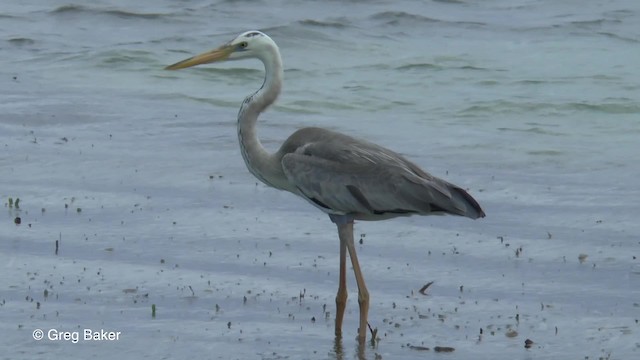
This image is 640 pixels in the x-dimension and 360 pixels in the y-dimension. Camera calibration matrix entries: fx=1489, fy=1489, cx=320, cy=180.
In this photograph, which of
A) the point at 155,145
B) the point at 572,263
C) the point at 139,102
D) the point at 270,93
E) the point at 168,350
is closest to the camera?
the point at 168,350

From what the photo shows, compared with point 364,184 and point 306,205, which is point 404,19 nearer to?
point 306,205

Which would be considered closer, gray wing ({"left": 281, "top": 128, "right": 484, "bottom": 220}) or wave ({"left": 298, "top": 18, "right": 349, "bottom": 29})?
gray wing ({"left": 281, "top": 128, "right": 484, "bottom": 220})

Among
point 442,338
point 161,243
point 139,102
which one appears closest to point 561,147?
point 139,102

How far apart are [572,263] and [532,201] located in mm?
1990

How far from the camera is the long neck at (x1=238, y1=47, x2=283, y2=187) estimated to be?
901 cm

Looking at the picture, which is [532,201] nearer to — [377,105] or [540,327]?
[540,327]

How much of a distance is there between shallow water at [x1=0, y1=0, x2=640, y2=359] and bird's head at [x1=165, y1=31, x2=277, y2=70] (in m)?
1.31

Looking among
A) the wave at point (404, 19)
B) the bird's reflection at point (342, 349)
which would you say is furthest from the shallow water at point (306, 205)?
the wave at point (404, 19)

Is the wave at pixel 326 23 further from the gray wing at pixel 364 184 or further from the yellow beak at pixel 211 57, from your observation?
the gray wing at pixel 364 184

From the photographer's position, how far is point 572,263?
9828 millimetres

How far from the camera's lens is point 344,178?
8797 mm

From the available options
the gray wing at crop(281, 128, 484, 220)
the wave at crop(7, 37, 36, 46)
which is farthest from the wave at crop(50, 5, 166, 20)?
the gray wing at crop(281, 128, 484, 220)

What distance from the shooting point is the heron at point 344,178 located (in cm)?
863

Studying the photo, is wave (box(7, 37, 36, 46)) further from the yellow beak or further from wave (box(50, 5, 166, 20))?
the yellow beak
